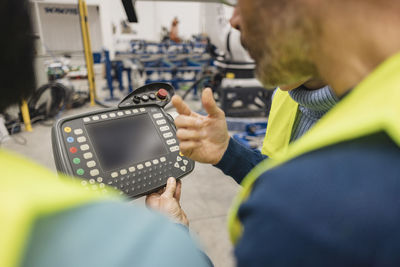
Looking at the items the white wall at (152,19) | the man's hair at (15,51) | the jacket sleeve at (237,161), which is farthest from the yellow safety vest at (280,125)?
the white wall at (152,19)

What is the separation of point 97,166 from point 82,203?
0.51m

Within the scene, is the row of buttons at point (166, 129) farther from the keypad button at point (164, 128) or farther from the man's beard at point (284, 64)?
the man's beard at point (284, 64)

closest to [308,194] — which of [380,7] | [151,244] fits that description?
[151,244]

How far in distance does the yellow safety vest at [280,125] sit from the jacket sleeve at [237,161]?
0.21 metres

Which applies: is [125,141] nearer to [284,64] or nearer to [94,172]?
[94,172]

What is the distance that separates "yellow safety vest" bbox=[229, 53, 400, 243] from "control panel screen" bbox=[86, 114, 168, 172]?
52 centimetres

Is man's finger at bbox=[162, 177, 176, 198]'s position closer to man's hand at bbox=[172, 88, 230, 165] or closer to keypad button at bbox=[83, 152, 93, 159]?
man's hand at bbox=[172, 88, 230, 165]

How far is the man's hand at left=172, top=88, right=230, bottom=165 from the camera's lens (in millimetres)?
824

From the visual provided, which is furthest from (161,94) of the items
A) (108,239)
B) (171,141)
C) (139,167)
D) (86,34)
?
(86,34)

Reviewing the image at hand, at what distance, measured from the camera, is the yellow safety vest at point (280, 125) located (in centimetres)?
117

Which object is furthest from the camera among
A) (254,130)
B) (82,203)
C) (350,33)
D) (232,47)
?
(232,47)

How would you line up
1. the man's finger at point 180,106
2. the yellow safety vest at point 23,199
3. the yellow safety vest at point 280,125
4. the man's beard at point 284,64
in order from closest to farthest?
the yellow safety vest at point 23,199, the man's beard at point 284,64, the man's finger at point 180,106, the yellow safety vest at point 280,125

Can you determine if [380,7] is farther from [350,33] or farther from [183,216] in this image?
[183,216]

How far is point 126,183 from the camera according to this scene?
2.53ft
